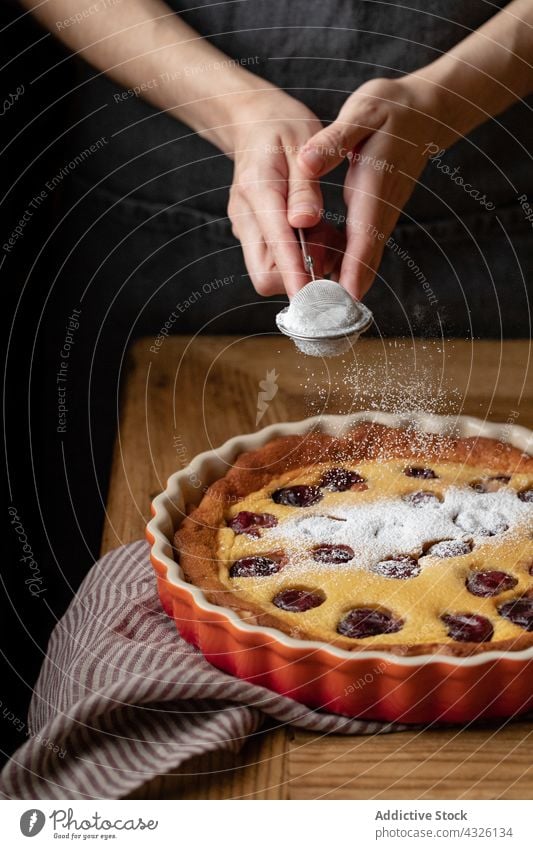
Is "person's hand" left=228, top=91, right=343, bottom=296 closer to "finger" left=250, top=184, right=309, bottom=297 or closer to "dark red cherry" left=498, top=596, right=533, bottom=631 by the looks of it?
"finger" left=250, top=184, right=309, bottom=297

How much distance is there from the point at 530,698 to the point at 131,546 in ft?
0.93

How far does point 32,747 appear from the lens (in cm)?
50

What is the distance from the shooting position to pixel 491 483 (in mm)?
690

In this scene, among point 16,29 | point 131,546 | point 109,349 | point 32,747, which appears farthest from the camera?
point 109,349

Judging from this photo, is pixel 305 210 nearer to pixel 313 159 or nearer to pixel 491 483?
pixel 313 159

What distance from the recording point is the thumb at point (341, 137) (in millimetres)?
637

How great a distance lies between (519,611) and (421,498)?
0.45 ft

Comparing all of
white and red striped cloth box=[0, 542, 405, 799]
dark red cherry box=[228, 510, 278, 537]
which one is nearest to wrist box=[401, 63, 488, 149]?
dark red cherry box=[228, 510, 278, 537]

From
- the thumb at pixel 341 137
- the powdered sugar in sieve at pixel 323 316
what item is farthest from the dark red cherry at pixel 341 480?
the thumb at pixel 341 137

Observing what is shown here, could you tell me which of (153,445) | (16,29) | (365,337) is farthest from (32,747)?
(16,29)

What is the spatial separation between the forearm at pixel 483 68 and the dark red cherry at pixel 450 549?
0.35m

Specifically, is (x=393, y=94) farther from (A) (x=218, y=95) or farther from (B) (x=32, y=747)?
(B) (x=32, y=747)

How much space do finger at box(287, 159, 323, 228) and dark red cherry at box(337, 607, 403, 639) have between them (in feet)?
0.81

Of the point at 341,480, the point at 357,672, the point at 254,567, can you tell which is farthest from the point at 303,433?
the point at 357,672
